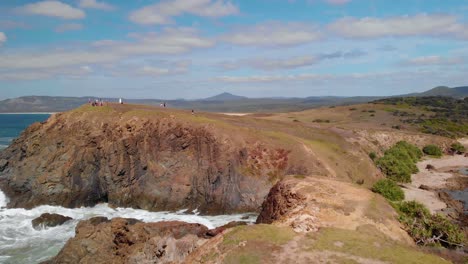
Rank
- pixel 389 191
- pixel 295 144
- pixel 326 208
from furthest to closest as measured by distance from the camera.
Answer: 1. pixel 295 144
2. pixel 389 191
3. pixel 326 208

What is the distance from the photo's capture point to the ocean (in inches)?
1428

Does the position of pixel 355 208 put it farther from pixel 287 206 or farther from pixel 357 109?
pixel 357 109

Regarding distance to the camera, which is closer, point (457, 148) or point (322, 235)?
point (322, 235)

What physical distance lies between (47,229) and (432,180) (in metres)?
56.6

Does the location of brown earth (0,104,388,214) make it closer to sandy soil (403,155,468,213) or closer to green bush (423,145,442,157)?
A: sandy soil (403,155,468,213)

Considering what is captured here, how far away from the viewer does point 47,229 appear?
42.5 metres

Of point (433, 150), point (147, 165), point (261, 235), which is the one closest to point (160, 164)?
point (147, 165)

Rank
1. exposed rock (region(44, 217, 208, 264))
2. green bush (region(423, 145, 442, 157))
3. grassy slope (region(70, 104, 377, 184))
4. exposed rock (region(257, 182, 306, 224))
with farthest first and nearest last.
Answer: green bush (region(423, 145, 442, 157))
grassy slope (region(70, 104, 377, 184))
exposed rock (region(257, 182, 306, 224))
exposed rock (region(44, 217, 208, 264))

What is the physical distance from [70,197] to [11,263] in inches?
686

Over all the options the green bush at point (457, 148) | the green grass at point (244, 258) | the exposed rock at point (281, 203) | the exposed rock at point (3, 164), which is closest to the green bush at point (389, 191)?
the exposed rock at point (281, 203)

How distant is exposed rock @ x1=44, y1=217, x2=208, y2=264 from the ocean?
20.5ft

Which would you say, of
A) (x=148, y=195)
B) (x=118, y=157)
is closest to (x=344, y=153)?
(x=148, y=195)

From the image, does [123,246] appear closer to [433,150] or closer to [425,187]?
[425,187]

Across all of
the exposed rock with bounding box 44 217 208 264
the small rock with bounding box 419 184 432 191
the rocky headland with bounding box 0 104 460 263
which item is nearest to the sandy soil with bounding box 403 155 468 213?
the small rock with bounding box 419 184 432 191
